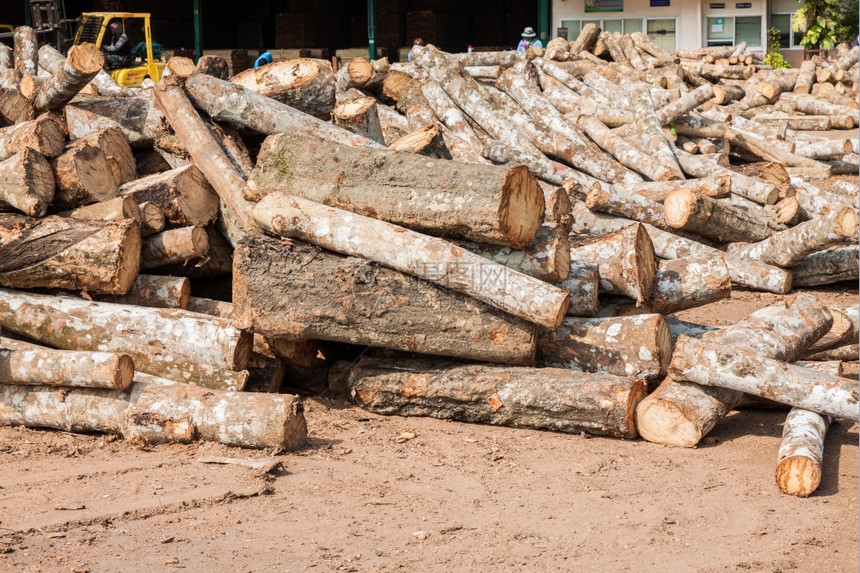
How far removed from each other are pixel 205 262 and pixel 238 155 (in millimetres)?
1205

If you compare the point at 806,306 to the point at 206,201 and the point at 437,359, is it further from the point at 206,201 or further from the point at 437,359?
the point at 206,201

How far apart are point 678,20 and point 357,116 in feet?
69.9

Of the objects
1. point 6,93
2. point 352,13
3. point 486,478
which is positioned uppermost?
point 352,13

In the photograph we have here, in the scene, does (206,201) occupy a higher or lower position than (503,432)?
higher

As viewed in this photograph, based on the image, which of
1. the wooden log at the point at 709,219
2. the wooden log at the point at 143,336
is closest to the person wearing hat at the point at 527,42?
the wooden log at the point at 709,219

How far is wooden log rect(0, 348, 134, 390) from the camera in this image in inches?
241

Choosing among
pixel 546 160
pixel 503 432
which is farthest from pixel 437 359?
pixel 546 160

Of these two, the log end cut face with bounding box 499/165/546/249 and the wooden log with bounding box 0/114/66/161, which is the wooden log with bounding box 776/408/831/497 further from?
the wooden log with bounding box 0/114/66/161

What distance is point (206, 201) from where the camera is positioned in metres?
8.25

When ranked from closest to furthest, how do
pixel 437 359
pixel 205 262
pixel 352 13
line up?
1. pixel 437 359
2. pixel 205 262
3. pixel 352 13

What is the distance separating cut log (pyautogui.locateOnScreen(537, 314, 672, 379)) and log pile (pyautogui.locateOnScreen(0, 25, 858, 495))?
1cm

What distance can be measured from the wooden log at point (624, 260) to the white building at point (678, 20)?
73.0 feet

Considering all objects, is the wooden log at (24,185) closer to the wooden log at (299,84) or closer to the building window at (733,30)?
the wooden log at (299,84)

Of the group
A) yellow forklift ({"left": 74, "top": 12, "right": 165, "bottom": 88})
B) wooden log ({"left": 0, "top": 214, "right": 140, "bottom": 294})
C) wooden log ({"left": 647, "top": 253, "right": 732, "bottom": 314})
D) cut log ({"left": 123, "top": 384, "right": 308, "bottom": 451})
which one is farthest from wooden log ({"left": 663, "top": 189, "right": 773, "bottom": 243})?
yellow forklift ({"left": 74, "top": 12, "right": 165, "bottom": 88})
